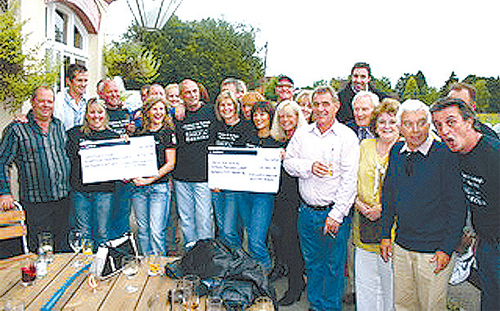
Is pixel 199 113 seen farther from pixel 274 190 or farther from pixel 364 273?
pixel 364 273

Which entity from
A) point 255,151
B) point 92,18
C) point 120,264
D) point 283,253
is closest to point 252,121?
point 255,151

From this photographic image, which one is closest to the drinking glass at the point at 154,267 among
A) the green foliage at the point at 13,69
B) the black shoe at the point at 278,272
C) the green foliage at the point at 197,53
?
the black shoe at the point at 278,272

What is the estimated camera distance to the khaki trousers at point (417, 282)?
3039mm

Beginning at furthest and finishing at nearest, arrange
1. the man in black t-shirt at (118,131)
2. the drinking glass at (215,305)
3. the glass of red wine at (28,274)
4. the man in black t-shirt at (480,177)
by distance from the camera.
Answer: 1. the man in black t-shirt at (118,131)
2. the glass of red wine at (28,274)
3. the man in black t-shirt at (480,177)
4. the drinking glass at (215,305)

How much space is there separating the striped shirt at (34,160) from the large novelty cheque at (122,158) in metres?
0.32

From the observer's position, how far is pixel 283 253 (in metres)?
4.89

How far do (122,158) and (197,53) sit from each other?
68.3 ft

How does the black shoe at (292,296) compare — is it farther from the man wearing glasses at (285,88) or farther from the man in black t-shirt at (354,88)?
the man wearing glasses at (285,88)

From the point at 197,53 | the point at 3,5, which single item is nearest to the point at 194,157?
the point at 3,5

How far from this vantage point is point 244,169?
462 centimetres

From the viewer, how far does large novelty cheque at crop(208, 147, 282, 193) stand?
4.51m

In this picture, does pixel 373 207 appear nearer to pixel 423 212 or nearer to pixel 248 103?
pixel 423 212

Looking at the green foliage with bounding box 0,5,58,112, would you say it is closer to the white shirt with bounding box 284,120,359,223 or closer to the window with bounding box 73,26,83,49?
the window with bounding box 73,26,83,49

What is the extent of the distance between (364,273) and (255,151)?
1.67 m
